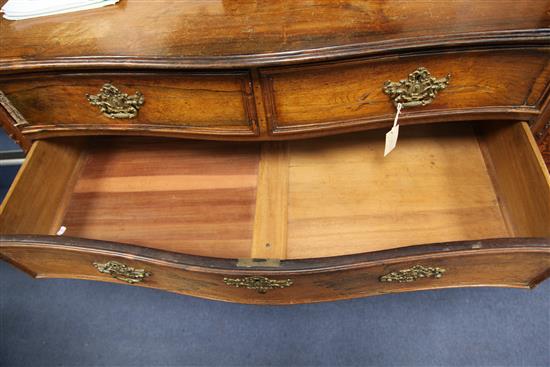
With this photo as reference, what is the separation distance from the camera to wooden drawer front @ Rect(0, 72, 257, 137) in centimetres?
61

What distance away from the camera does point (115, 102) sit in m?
0.65

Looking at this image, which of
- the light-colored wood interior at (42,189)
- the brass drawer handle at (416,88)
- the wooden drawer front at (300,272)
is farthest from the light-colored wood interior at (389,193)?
the light-colored wood interior at (42,189)

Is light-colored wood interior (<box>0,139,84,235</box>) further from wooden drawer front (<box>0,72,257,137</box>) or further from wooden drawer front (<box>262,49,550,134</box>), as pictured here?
wooden drawer front (<box>262,49,550,134</box>)

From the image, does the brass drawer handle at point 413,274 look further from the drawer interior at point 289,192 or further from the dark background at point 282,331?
the dark background at point 282,331

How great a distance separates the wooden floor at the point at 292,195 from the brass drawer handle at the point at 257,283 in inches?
4.7

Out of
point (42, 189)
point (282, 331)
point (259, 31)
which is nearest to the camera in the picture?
point (259, 31)

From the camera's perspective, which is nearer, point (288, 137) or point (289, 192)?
point (288, 137)

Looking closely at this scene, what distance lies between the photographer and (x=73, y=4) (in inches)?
26.1

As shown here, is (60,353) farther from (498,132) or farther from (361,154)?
(498,132)

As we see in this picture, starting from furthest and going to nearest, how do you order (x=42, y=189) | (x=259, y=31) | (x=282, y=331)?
(x=282, y=331) < (x=42, y=189) < (x=259, y=31)

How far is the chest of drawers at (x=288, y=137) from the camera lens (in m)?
0.57

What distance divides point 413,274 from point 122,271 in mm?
469

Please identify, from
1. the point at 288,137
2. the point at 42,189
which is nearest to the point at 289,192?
the point at 288,137

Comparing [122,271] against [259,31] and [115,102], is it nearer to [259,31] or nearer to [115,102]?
[115,102]
